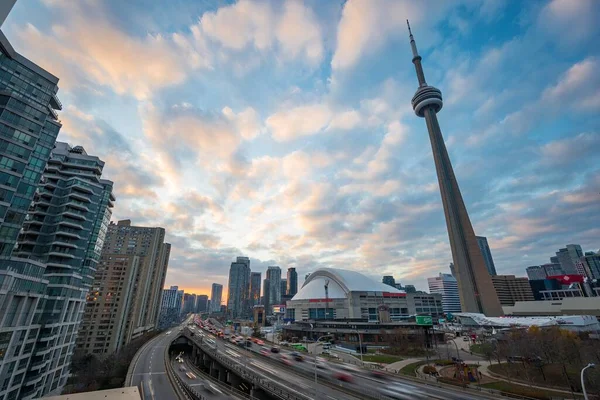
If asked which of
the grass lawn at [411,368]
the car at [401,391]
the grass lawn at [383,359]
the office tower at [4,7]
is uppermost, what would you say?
the office tower at [4,7]

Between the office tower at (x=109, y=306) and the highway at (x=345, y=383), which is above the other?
the office tower at (x=109, y=306)

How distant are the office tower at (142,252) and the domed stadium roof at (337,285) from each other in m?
94.4

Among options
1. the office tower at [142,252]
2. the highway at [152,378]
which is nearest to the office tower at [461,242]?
the highway at [152,378]

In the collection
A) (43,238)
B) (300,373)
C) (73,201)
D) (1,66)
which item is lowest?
(300,373)

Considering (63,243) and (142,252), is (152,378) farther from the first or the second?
(142,252)

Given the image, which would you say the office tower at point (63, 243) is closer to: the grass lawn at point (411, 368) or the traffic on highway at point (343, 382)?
the traffic on highway at point (343, 382)

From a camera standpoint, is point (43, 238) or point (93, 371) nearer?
point (43, 238)

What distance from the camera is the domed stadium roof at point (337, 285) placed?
6767 inches

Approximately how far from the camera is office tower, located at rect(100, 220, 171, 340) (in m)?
144

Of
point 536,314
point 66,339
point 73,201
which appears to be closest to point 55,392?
point 66,339

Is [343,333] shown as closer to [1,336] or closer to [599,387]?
[599,387]

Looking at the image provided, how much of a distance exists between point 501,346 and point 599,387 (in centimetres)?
3448

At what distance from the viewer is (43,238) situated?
6838cm

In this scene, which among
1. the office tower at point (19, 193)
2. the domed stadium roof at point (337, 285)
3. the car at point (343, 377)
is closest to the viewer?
the car at point (343, 377)
